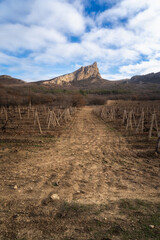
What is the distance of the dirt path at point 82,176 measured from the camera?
314cm

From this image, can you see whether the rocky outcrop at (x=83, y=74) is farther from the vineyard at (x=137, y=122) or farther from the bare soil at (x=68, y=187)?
the bare soil at (x=68, y=187)

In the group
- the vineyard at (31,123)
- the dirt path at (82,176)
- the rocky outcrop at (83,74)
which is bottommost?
the dirt path at (82,176)

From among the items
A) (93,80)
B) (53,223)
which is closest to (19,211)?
(53,223)

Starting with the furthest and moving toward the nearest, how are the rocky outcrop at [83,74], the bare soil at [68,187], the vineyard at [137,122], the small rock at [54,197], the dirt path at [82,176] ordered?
the rocky outcrop at [83,74]
the vineyard at [137,122]
the dirt path at [82,176]
the small rock at [54,197]
the bare soil at [68,187]

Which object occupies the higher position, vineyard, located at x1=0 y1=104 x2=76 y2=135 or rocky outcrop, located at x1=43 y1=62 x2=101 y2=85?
rocky outcrop, located at x1=43 y1=62 x2=101 y2=85

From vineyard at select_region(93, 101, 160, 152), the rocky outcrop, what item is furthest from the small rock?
the rocky outcrop

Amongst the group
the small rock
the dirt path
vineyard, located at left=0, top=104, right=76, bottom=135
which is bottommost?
the dirt path

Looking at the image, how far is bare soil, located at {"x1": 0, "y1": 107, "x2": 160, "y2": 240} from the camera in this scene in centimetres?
226

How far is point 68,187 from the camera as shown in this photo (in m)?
3.45

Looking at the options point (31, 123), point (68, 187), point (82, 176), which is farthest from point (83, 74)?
point (68, 187)

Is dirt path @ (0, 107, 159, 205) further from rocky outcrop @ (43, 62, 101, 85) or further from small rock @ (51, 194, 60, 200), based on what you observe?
rocky outcrop @ (43, 62, 101, 85)

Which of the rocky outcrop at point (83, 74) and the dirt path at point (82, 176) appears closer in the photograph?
the dirt path at point (82, 176)

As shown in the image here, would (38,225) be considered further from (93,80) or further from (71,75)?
(71,75)

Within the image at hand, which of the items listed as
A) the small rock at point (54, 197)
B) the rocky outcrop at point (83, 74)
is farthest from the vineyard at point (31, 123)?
the rocky outcrop at point (83, 74)
